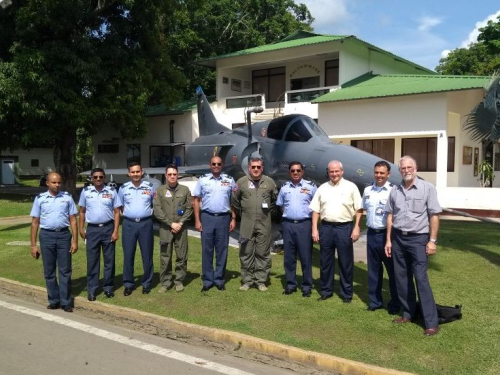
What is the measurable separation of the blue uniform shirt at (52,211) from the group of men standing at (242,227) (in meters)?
0.01

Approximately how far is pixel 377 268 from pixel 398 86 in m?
16.4

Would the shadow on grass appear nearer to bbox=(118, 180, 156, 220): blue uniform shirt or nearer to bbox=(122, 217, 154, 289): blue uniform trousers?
bbox=(122, 217, 154, 289): blue uniform trousers

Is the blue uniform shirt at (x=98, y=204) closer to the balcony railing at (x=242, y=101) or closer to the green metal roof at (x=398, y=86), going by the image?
the green metal roof at (x=398, y=86)

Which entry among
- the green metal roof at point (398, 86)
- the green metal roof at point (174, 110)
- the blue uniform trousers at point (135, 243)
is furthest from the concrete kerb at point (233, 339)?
the green metal roof at point (174, 110)

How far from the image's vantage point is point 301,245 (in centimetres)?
666

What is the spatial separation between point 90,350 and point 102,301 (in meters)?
1.69

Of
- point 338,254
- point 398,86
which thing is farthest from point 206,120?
point 338,254

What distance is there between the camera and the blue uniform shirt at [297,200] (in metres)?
6.64

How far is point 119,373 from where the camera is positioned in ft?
14.8

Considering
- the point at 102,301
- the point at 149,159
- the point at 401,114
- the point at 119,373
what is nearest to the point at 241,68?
the point at 149,159

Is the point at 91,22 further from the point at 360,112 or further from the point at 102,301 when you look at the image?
the point at 102,301

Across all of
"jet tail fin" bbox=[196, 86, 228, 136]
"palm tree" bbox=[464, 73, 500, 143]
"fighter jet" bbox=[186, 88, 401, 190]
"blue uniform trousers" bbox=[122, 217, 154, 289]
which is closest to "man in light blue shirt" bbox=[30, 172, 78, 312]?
"blue uniform trousers" bbox=[122, 217, 154, 289]

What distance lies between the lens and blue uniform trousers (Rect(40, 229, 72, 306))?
21.4 feet

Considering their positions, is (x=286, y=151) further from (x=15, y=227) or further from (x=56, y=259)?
(x=15, y=227)
